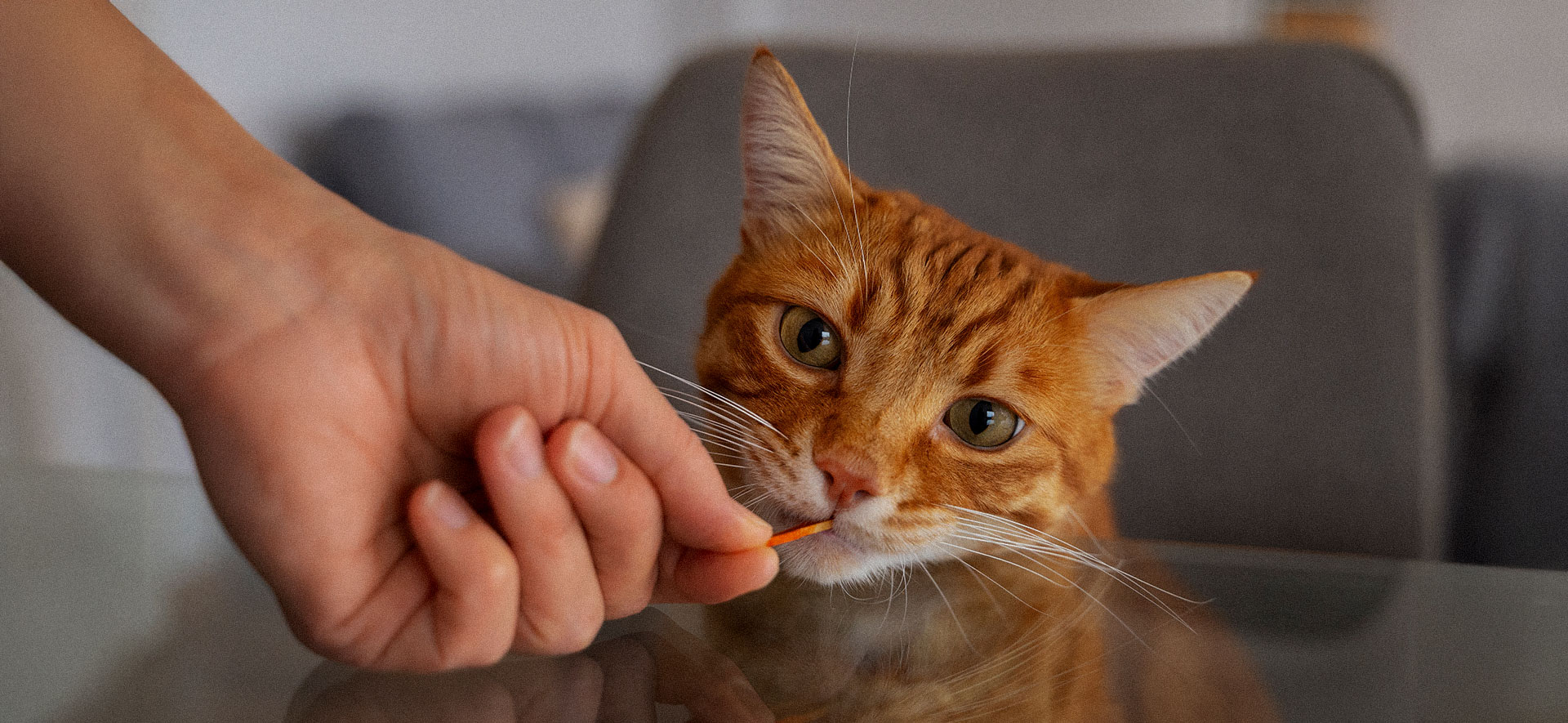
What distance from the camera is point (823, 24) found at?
7.92ft

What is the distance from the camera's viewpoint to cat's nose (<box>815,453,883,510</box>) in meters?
0.67

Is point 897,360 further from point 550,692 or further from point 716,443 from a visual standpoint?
point 550,692

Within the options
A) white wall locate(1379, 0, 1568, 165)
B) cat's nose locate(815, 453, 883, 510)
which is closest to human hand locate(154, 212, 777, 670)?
cat's nose locate(815, 453, 883, 510)

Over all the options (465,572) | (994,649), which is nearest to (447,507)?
(465,572)

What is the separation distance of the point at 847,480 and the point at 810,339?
13 cm

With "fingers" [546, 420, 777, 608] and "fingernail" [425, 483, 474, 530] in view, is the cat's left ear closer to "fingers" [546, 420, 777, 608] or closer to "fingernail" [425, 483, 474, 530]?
"fingers" [546, 420, 777, 608]

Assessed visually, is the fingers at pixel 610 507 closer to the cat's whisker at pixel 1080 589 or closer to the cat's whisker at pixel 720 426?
the cat's whisker at pixel 720 426

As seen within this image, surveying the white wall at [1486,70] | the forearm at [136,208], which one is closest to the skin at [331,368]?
the forearm at [136,208]

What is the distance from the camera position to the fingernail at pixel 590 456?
20.3 inches

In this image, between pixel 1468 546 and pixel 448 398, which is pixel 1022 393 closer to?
pixel 448 398

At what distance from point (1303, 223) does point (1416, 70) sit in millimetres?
974

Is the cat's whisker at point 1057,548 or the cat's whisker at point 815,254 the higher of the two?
the cat's whisker at point 815,254

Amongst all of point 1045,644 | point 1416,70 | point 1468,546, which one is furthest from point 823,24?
point 1045,644

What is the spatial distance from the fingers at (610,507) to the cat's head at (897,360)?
5.4 inches
